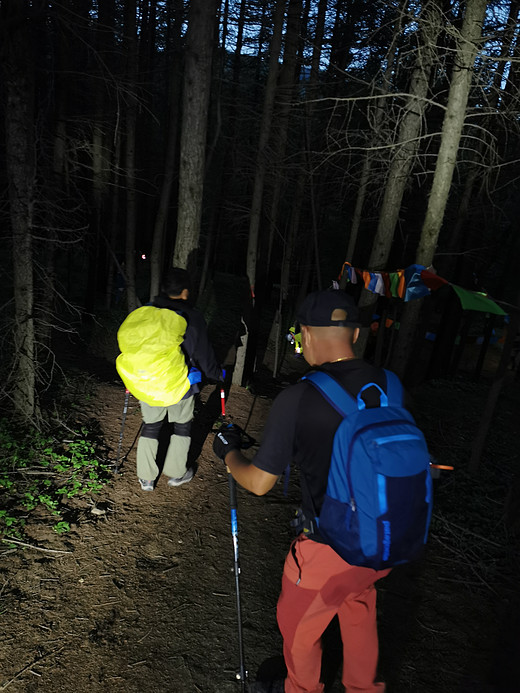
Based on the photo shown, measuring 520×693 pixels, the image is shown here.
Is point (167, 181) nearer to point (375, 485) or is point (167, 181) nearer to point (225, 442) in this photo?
point (225, 442)

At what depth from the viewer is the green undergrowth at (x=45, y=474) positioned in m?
3.93

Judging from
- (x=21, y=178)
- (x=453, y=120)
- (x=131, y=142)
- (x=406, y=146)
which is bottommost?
(x=21, y=178)

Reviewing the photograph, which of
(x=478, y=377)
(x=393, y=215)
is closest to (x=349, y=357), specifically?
(x=393, y=215)

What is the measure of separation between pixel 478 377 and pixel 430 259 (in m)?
10.00

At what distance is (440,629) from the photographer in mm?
3477

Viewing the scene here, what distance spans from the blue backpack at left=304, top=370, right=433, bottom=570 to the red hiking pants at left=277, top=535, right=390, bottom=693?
256mm

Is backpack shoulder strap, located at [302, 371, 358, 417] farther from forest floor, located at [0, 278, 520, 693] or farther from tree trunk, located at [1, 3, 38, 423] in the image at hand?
tree trunk, located at [1, 3, 38, 423]

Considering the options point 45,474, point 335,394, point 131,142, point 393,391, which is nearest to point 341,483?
point 335,394

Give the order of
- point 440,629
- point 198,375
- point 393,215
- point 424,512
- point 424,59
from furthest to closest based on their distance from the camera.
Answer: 1. point 393,215
2. point 424,59
3. point 198,375
4. point 440,629
5. point 424,512

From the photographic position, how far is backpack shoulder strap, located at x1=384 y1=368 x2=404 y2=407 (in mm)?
2025

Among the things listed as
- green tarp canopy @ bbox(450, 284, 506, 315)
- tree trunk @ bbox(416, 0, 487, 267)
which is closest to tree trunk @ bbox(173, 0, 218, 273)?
tree trunk @ bbox(416, 0, 487, 267)

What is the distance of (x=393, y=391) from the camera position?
2.06m

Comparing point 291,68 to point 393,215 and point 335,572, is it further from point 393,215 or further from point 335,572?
point 335,572

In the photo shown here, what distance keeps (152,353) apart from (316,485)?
225 cm
